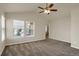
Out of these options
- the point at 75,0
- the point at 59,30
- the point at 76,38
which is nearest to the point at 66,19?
the point at 59,30

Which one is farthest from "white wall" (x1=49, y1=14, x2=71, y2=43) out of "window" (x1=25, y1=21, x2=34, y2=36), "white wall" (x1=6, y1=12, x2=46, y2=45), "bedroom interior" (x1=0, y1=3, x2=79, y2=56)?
"window" (x1=25, y1=21, x2=34, y2=36)

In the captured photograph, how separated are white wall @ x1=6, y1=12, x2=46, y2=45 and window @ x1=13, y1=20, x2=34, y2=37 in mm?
319

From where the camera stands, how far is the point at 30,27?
851 centimetres

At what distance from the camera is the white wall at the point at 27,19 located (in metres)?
7.06

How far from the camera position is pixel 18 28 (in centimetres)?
771

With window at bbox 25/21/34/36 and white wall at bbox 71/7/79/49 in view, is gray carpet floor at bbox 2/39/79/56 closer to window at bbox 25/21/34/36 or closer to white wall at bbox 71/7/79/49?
white wall at bbox 71/7/79/49

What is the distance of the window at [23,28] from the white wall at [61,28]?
245 centimetres

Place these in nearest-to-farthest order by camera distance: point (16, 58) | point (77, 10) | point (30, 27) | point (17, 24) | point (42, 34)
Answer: point (16, 58) → point (77, 10) → point (17, 24) → point (30, 27) → point (42, 34)

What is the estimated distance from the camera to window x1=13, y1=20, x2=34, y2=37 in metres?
7.54

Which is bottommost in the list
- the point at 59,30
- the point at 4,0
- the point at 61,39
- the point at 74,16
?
the point at 61,39

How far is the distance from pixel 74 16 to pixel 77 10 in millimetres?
418

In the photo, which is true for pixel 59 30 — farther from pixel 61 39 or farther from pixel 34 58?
pixel 34 58

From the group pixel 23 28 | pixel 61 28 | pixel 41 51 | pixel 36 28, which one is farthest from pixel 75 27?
pixel 23 28

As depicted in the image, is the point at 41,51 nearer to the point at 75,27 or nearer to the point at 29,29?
the point at 75,27
